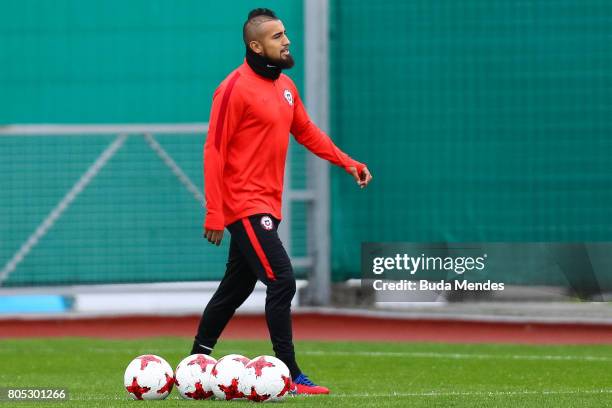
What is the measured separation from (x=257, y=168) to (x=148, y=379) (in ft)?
4.33

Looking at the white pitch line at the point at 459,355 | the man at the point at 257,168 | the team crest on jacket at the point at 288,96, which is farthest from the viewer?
the white pitch line at the point at 459,355

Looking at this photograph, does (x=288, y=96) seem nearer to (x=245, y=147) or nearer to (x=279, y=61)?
(x=279, y=61)

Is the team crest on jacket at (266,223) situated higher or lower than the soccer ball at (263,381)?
higher

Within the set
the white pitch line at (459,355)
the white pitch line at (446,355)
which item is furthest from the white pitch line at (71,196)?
the white pitch line at (459,355)

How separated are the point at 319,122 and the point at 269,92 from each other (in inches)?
259

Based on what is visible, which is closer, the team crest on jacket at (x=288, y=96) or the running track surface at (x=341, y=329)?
the team crest on jacket at (x=288, y=96)

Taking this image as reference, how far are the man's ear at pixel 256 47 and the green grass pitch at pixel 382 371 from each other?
1938 millimetres

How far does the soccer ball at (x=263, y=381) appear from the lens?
7.86 m

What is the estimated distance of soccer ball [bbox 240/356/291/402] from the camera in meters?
7.86

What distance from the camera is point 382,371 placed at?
35.1 feet

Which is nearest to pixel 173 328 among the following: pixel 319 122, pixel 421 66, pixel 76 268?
pixel 76 268

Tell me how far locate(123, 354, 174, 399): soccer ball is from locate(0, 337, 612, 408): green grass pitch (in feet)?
0.26

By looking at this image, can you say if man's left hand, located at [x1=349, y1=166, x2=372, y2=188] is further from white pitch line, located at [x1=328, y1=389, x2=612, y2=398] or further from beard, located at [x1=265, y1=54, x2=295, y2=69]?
white pitch line, located at [x1=328, y1=389, x2=612, y2=398]

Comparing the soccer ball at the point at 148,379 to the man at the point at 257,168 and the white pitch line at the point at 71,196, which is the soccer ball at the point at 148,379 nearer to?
the man at the point at 257,168
